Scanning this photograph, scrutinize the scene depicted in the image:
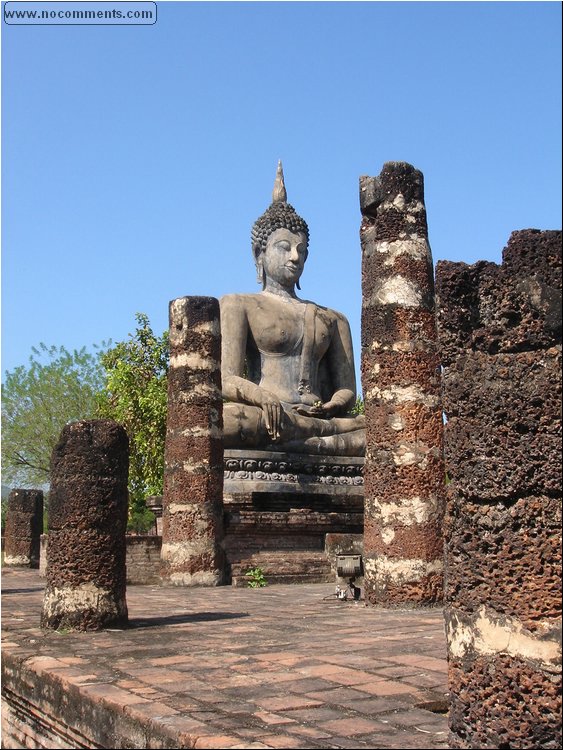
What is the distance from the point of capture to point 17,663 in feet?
18.2

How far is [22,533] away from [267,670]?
1368cm

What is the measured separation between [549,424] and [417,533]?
16.1 ft

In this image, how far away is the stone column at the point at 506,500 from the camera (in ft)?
11.0

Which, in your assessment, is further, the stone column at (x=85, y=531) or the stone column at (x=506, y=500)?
the stone column at (x=85, y=531)

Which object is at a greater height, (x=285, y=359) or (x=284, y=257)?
(x=284, y=257)

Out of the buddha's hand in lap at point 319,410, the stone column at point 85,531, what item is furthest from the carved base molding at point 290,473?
the stone column at point 85,531

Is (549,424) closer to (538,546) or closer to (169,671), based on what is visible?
(538,546)

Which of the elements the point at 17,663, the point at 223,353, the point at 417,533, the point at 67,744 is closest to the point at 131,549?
the point at 223,353

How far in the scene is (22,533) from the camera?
17.8 metres

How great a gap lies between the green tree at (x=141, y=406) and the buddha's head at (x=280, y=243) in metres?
8.82

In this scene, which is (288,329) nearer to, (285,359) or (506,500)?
(285,359)

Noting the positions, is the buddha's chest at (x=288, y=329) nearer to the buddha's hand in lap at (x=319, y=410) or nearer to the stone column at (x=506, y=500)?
the buddha's hand in lap at (x=319, y=410)

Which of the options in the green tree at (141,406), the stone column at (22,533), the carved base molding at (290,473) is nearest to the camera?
the carved base molding at (290,473)

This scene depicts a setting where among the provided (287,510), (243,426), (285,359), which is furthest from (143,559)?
(285,359)
